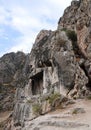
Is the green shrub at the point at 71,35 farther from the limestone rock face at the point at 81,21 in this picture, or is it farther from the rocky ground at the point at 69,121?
the rocky ground at the point at 69,121

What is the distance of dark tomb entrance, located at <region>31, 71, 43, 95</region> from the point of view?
165 ft

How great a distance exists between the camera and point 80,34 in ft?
156

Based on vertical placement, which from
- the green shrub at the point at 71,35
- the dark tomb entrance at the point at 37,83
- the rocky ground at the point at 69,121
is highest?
the green shrub at the point at 71,35

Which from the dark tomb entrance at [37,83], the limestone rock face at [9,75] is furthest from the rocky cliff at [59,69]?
the limestone rock face at [9,75]

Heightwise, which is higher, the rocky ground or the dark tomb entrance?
the dark tomb entrance

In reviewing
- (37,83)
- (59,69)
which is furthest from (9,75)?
(59,69)

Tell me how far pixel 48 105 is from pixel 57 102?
95 cm

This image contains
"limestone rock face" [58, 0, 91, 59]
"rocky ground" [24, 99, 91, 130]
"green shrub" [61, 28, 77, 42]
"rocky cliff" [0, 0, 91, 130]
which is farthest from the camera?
"green shrub" [61, 28, 77, 42]

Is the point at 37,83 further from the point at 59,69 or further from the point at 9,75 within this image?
the point at 9,75

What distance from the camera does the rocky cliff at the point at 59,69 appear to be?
1379 inches

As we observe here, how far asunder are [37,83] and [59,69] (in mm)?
10591

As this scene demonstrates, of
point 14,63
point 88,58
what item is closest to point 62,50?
point 88,58

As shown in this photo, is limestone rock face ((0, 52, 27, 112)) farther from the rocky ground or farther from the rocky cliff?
the rocky ground

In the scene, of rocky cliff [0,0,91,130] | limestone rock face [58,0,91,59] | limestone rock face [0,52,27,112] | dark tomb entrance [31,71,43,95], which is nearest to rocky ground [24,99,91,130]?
rocky cliff [0,0,91,130]
